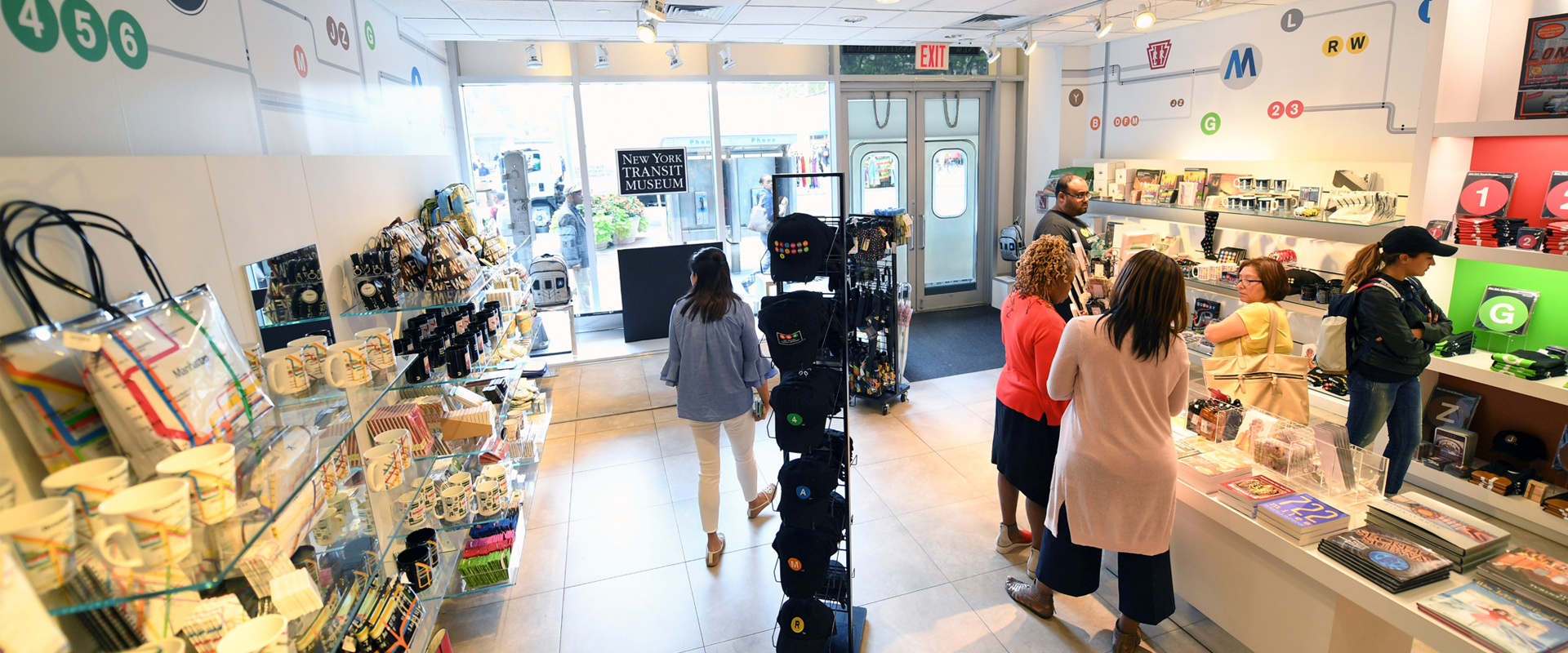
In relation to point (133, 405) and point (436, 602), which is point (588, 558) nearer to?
point (436, 602)

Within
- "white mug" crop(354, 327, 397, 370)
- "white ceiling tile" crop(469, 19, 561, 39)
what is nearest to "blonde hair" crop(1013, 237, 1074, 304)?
"white mug" crop(354, 327, 397, 370)

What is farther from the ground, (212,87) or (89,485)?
(212,87)

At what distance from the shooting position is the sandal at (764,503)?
4113 millimetres

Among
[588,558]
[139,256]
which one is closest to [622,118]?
[588,558]

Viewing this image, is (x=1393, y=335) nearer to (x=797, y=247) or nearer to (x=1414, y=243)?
(x=1414, y=243)

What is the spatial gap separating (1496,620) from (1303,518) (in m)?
0.53

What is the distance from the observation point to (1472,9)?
381 centimetres

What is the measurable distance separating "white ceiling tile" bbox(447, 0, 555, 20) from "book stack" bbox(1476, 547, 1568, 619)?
5.29 m

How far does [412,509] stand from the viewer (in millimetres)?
2779

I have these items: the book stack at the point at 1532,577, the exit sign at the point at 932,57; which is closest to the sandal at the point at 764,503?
the book stack at the point at 1532,577

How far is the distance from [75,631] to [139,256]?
2.57 ft

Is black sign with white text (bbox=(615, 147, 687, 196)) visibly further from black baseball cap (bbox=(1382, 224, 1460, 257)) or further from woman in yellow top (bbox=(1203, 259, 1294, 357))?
black baseball cap (bbox=(1382, 224, 1460, 257))

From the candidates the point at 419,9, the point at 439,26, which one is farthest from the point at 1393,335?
the point at 439,26

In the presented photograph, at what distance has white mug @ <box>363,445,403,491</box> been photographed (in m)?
2.38
